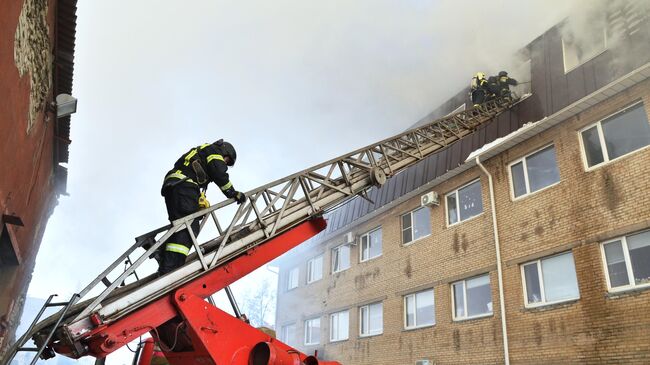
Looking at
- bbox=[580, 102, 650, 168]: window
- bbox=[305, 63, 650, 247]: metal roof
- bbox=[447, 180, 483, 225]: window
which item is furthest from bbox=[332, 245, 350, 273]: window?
bbox=[580, 102, 650, 168]: window

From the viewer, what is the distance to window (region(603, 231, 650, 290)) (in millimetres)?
7590

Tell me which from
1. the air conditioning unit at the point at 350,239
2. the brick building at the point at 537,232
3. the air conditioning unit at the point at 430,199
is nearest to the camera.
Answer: the brick building at the point at 537,232

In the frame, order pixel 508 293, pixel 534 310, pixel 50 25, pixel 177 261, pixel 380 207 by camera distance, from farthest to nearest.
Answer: pixel 380 207 < pixel 508 293 < pixel 534 310 < pixel 50 25 < pixel 177 261

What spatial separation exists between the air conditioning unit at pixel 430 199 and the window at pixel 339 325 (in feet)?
17.5

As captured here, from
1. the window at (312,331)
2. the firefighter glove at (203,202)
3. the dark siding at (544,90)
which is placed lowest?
the window at (312,331)

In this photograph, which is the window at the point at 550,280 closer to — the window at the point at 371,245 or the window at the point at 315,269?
the window at the point at 371,245

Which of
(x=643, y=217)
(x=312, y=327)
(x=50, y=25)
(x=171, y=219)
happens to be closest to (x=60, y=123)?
(x=50, y=25)

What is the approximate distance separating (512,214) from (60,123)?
Answer: 9.81 metres

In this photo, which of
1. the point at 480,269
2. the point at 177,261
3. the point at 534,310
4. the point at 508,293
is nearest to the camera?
the point at 177,261

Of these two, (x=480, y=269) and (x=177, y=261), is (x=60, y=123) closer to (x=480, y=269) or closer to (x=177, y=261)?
(x=177, y=261)

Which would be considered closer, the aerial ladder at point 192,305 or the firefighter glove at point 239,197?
the aerial ladder at point 192,305

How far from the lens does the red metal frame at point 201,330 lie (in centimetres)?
394

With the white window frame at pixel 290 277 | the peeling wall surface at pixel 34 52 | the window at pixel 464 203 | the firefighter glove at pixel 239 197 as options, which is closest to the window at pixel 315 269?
the white window frame at pixel 290 277

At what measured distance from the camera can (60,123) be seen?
922 cm
